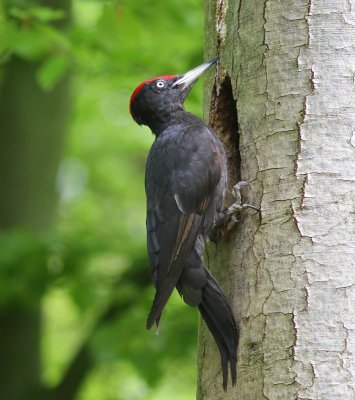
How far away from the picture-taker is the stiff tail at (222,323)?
9.68 ft

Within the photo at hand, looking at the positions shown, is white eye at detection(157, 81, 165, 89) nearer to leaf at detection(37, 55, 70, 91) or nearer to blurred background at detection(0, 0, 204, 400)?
blurred background at detection(0, 0, 204, 400)

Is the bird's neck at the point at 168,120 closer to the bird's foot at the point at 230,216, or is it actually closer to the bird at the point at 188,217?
the bird at the point at 188,217

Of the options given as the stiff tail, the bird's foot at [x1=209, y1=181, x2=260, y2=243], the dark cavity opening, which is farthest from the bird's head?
the stiff tail

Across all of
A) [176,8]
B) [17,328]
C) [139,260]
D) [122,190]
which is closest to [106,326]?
[139,260]

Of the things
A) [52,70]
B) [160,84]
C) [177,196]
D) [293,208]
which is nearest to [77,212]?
[52,70]

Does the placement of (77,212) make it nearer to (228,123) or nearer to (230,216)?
(228,123)

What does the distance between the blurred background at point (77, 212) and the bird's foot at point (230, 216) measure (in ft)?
5.55

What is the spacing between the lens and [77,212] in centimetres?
920

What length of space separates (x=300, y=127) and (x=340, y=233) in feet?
1.45

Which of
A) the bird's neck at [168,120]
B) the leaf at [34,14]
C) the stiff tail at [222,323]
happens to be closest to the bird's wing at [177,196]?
the stiff tail at [222,323]

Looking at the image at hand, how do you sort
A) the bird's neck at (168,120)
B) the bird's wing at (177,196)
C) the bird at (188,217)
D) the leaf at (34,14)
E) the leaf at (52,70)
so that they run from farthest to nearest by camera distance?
the leaf at (52,70) → the leaf at (34,14) → the bird's neck at (168,120) → the bird's wing at (177,196) → the bird at (188,217)

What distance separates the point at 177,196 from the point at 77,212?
19.1 ft

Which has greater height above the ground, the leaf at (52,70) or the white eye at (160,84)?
the leaf at (52,70)

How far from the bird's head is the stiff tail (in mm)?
1447
